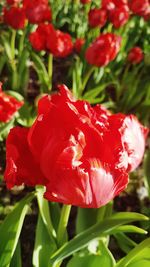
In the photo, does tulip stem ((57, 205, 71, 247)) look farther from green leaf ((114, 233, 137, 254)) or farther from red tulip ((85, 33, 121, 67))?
→ red tulip ((85, 33, 121, 67))

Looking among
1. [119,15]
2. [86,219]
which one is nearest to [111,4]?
[119,15]


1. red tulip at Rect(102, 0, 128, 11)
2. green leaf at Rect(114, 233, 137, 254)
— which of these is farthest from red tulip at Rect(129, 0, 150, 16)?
green leaf at Rect(114, 233, 137, 254)

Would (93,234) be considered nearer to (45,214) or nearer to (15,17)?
(45,214)

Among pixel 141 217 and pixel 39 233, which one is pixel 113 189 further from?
pixel 39 233

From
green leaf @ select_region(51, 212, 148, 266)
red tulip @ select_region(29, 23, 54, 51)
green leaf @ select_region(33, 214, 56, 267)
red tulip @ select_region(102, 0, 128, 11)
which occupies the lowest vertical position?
green leaf @ select_region(33, 214, 56, 267)

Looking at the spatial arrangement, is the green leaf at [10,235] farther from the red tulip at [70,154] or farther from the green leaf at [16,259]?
the red tulip at [70,154]

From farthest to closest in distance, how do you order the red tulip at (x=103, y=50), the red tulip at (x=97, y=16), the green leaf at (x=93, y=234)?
the red tulip at (x=97, y=16) < the red tulip at (x=103, y=50) < the green leaf at (x=93, y=234)

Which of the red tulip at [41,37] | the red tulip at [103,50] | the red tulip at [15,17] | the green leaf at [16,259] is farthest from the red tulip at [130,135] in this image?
the red tulip at [15,17]
